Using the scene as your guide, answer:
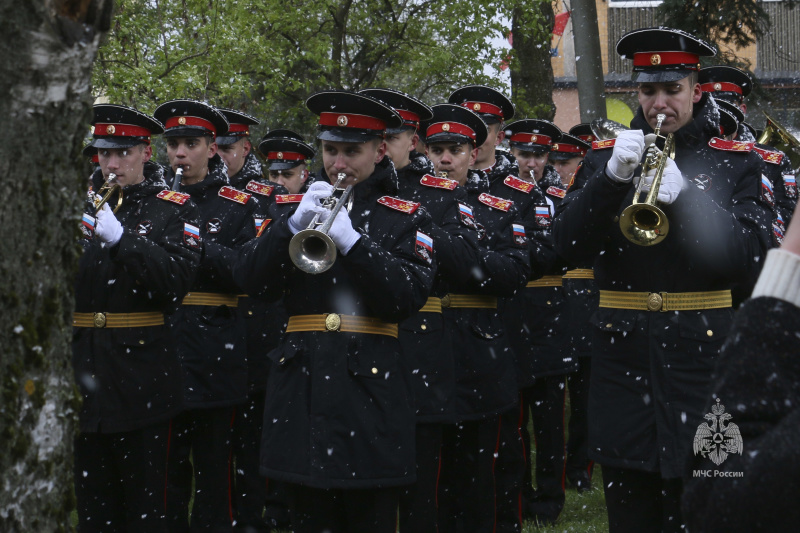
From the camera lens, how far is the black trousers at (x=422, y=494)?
5.37 m

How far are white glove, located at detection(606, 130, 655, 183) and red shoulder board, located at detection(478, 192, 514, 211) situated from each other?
87.2 inches

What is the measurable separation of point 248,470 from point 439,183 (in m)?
2.52

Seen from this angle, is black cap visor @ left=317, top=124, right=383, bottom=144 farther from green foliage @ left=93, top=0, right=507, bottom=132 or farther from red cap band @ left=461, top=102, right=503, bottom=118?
green foliage @ left=93, top=0, right=507, bottom=132

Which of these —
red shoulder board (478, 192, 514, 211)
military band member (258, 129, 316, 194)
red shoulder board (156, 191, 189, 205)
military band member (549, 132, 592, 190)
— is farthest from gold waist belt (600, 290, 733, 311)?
military band member (549, 132, 592, 190)

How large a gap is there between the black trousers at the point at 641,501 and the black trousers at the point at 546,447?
2.86m

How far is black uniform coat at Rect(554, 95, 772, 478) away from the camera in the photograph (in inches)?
167

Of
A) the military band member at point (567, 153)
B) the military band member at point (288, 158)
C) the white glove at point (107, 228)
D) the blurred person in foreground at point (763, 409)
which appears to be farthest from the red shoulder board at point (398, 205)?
the military band member at point (567, 153)

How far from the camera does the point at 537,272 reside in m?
7.05

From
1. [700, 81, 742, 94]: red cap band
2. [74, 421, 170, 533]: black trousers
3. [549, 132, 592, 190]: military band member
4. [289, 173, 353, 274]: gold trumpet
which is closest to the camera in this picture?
[289, 173, 353, 274]: gold trumpet

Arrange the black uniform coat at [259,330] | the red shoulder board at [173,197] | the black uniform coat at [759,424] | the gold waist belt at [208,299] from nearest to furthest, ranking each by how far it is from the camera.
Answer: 1. the black uniform coat at [759,424]
2. the red shoulder board at [173,197]
3. the gold waist belt at [208,299]
4. the black uniform coat at [259,330]

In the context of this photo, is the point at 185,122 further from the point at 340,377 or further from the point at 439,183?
the point at 340,377

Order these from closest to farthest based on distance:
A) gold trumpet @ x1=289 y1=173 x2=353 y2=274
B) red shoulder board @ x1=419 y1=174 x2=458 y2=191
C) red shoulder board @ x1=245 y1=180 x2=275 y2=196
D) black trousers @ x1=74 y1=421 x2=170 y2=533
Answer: gold trumpet @ x1=289 y1=173 x2=353 y2=274, black trousers @ x1=74 y1=421 x2=170 y2=533, red shoulder board @ x1=419 y1=174 x2=458 y2=191, red shoulder board @ x1=245 y1=180 x2=275 y2=196

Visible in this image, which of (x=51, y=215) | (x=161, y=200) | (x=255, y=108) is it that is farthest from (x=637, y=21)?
(x=51, y=215)

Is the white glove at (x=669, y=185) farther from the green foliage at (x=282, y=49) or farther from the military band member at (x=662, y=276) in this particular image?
the green foliage at (x=282, y=49)
